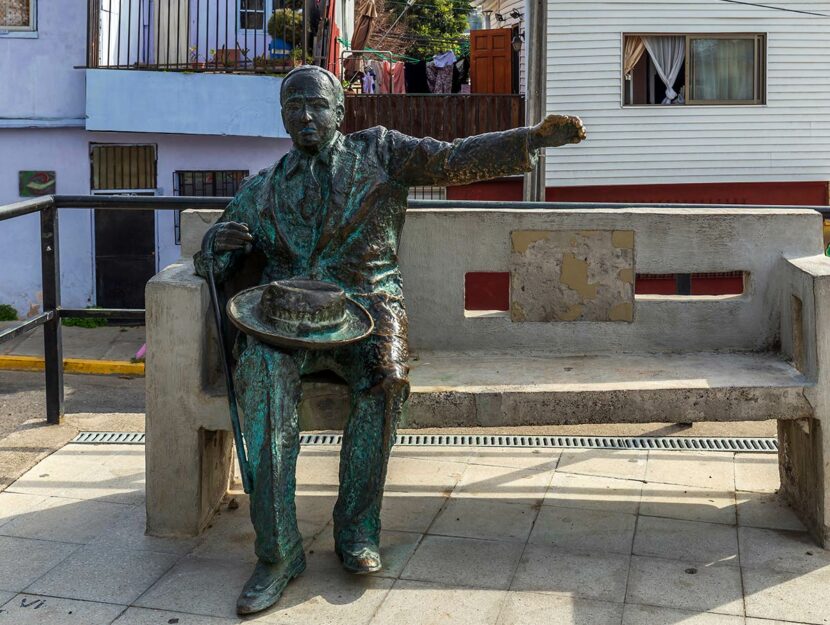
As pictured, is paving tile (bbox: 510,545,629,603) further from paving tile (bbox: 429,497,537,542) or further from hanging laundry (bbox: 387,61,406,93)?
hanging laundry (bbox: 387,61,406,93)

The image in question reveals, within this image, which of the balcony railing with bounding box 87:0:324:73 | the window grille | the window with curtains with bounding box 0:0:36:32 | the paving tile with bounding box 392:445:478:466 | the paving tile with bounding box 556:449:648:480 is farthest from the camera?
the window grille

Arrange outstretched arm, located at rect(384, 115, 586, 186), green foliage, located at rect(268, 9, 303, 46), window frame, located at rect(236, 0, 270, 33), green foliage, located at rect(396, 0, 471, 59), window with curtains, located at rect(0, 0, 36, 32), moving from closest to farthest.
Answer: outstretched arm, located at rect(384, 115, 586, 186) < window with curtains, located at rect(0, 0, 36, 32) < green foliage, located at rect(268, 9, 303, 46) < window frame, located at rect(236, 0, 270, 33) < green foliage, located at rect(396, 0, 471, 59)

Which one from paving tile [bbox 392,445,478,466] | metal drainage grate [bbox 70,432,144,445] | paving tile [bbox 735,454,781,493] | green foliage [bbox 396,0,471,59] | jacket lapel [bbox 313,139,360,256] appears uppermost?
green foliage [bbox 396,0,471,59]

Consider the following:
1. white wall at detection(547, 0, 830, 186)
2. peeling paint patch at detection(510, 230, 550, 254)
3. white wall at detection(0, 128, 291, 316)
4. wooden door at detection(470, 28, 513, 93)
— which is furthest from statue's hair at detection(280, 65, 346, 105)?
wooden door at detection(470, 28, 513, 93)

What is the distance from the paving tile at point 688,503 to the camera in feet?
15.9

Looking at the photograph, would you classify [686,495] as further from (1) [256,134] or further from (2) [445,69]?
(2) [445,69]

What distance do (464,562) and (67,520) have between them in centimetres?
166

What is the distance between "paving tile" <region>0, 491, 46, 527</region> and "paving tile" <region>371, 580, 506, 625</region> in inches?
68.1

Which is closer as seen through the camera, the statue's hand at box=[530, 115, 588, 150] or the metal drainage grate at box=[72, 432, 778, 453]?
the statue's hand at box=[530, 115, 588, 150]

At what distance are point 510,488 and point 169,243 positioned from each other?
1043 centimetres

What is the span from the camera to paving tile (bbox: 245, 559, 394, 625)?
12.7 ft

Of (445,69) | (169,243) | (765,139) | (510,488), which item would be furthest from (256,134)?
(510,488)

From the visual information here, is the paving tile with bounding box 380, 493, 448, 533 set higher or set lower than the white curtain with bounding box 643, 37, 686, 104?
lower

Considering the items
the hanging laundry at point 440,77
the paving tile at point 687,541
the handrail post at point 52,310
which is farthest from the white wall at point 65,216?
the paving tile at point 687,541
